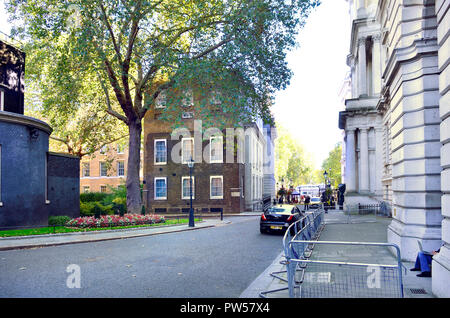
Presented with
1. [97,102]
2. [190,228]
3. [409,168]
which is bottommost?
[190,228]

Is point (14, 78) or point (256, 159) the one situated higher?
point (14, 78)

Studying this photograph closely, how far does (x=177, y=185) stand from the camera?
39688 mm

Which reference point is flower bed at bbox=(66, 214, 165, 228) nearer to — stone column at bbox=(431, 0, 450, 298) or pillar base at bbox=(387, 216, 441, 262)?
pillar base at bbox=(387, 216, 441, 262)

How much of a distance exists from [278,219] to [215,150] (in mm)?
22085

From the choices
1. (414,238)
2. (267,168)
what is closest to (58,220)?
(414,238)

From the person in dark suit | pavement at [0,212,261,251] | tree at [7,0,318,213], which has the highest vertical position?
tree at [7,0,318,213]

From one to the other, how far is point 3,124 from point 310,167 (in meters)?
95.8

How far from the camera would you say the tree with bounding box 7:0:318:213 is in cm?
1984

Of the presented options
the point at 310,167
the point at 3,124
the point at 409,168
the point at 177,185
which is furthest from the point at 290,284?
the point at 310,167

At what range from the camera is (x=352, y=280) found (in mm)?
6117

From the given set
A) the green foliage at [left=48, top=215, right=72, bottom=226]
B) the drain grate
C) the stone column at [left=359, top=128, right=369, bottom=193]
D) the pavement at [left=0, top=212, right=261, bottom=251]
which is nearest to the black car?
the pavement at [left=0, top=212, right=261, bottom=251]

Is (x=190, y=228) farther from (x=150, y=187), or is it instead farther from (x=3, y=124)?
(x=150, y=187)

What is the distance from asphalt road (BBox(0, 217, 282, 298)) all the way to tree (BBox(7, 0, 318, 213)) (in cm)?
964

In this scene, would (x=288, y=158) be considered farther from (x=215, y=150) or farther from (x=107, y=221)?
(x=107, y=221)
